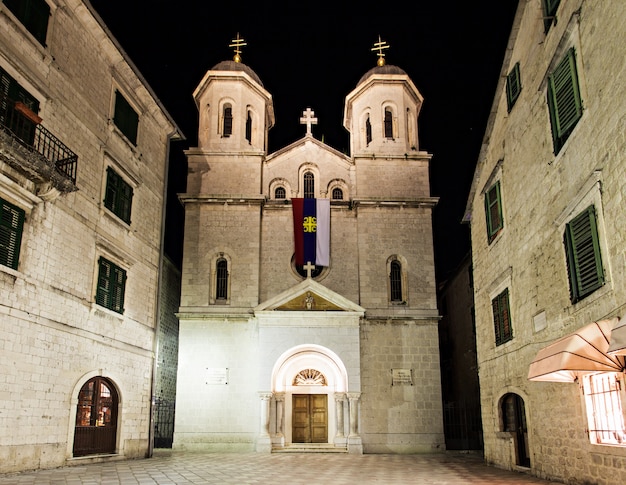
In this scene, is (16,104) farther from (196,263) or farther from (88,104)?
(196,263)

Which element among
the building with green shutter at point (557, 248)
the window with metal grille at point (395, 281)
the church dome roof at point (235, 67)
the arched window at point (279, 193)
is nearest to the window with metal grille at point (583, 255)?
the building with green shutter at point (557, 248)

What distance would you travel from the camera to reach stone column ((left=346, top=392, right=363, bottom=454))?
22125 mm

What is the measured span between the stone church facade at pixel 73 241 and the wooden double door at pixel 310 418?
666 cm

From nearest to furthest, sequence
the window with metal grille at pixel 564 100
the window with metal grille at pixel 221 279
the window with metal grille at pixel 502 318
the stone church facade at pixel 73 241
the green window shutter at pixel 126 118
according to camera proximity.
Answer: the window with metal grille at pixel 564 100
the stone church facade at pixel 73 241
the window with metal grille at pixel 502 318
the green window shutter at pixel 126 118
the window with metal grille at pixel 221 279

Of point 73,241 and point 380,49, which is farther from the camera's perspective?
point 380,49

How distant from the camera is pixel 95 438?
16.2 m

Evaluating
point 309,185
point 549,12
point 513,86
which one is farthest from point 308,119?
point 549,12

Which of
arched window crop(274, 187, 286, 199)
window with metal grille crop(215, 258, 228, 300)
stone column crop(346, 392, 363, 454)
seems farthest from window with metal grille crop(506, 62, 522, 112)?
window with metal grille crop(215, 258, 228, 300)

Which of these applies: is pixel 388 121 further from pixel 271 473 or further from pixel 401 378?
pixel 271 473

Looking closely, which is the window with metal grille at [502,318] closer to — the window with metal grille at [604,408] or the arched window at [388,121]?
the window with metal grille at [604,408]

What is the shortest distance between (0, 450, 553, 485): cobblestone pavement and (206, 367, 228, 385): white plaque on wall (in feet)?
17.6

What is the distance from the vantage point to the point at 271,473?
13.8 metres

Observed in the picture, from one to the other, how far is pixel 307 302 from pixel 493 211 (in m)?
9.29

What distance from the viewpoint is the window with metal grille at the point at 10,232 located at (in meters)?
12.6
